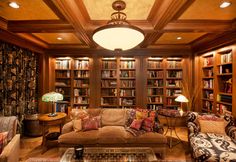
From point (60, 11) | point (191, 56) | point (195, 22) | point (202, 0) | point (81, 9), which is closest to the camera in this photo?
point (202, 0)

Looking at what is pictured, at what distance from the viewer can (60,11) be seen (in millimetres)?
2268

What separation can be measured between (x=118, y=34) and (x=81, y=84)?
11.9 feet

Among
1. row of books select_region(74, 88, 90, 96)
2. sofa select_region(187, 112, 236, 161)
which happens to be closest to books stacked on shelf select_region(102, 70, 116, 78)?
row of books select_region(74, 88, 90, 96)

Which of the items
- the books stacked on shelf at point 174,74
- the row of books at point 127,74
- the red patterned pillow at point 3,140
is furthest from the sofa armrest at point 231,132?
the red patterned pillow at point 3,140

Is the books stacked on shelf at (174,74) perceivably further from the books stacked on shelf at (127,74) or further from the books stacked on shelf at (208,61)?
the books stacked on shelf at (127,74)

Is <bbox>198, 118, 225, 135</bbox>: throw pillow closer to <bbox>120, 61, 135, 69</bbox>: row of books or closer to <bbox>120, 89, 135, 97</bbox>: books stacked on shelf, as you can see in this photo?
<bbox>120, 89, 135, 97</bbox>: books stacked on shelf

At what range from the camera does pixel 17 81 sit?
150 inches

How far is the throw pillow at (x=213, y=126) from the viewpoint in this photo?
2.88m

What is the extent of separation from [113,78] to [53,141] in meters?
2.52

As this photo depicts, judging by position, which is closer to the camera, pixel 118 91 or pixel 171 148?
pixel 171 148

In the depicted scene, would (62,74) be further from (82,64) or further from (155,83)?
(155,83)

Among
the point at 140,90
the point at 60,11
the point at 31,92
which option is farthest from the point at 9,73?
the point at 140,90

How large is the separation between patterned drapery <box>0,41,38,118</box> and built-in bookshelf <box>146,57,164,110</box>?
341cm

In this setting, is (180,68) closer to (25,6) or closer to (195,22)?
(195,22)
